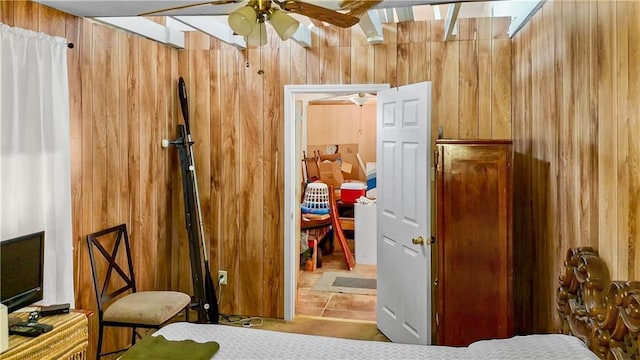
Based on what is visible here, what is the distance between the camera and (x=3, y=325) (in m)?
1.86

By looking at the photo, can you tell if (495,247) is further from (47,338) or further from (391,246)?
(47,338)

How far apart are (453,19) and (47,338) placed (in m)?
2.99

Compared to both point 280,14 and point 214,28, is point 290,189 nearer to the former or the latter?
point 214,28

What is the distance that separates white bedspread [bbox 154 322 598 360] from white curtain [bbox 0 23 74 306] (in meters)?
1.08

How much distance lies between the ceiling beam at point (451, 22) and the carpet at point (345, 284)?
8.90 feet

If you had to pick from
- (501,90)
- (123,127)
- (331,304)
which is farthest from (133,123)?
(501,90)

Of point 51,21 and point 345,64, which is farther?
point 345,64

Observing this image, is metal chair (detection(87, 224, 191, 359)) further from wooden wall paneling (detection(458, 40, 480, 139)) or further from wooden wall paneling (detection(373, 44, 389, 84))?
wooden wall paneling (detection(458, 40, 480, 139))

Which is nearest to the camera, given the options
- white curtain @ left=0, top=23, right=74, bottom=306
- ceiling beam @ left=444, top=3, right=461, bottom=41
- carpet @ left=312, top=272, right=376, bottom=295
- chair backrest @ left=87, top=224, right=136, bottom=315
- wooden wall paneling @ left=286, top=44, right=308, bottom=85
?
white curtain @ left=0, top=23, right=74, bottom=306

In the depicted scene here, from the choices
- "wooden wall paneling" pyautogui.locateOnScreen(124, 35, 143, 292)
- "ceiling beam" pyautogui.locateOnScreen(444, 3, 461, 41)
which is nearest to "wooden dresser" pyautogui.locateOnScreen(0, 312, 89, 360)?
"wooden wall paneling" pyautogui.locateOnScreen(124, 35, 143, 292)

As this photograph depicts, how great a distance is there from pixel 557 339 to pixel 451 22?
7.23 ft

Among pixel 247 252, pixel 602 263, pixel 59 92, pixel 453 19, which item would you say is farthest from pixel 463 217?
pixel 59 92

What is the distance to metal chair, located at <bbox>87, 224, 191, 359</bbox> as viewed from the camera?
2.98 metres

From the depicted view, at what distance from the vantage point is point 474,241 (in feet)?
9.26
